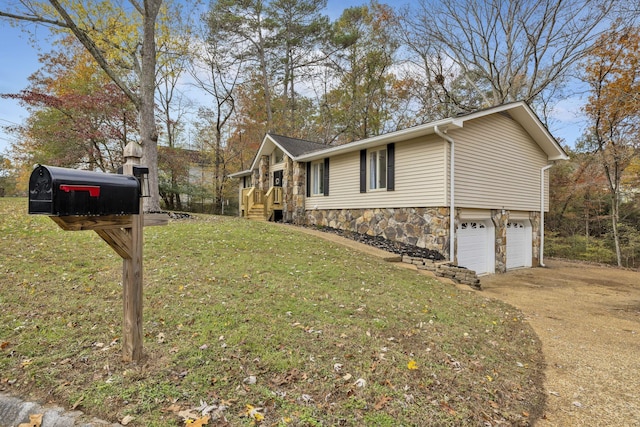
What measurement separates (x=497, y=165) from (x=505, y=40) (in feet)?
30.6

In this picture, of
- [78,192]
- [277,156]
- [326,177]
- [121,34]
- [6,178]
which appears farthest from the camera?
→ [6,178]

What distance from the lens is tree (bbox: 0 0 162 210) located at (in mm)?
8117

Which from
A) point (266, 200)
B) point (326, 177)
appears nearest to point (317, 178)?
point (326, 177)

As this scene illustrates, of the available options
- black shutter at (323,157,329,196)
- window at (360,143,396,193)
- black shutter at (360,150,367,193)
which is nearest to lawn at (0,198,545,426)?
window at (360,143,396,193)

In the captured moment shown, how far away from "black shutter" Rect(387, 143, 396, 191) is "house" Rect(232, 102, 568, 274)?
0.10 ft

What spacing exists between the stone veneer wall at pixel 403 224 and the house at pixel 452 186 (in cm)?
3

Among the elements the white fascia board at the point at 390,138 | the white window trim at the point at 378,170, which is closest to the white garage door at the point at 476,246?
the white window trim at the point at 378,170

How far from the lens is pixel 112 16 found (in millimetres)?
11594

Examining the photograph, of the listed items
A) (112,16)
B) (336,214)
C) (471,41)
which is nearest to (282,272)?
(336,214)

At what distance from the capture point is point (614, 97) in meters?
11.8

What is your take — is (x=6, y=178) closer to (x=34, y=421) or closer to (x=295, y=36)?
(x=295, y=36)

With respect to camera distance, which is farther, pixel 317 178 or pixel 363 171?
pixel 317 178

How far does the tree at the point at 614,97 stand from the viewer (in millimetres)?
11711

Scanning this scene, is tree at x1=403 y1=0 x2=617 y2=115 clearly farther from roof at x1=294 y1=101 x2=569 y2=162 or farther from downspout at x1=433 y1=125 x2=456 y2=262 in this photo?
downspout at x1=433 y1=125 x2=456 y2=262
